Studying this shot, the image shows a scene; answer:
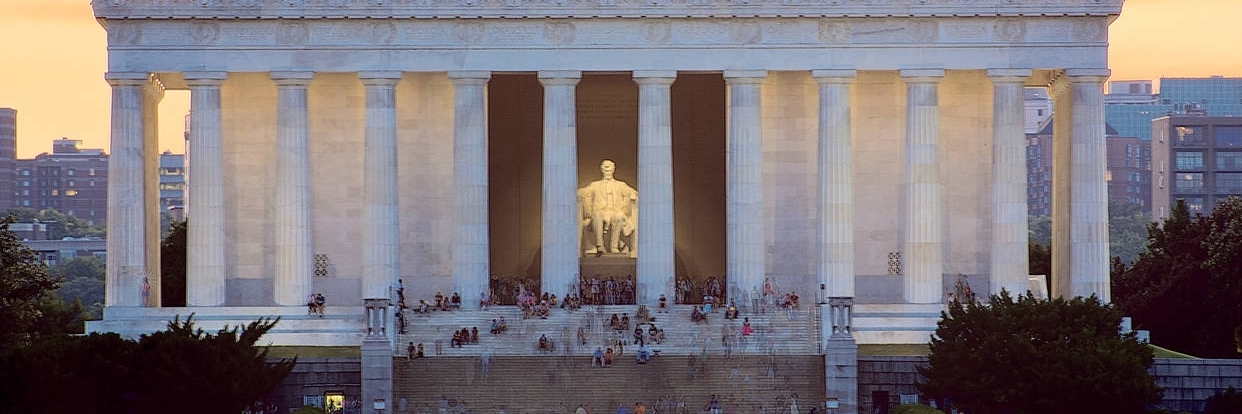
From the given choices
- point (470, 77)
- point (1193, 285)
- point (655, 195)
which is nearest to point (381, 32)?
point (470, 77)

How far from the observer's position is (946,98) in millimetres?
117562

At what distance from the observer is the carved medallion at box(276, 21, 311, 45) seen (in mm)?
112562

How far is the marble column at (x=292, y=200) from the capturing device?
4476 inches

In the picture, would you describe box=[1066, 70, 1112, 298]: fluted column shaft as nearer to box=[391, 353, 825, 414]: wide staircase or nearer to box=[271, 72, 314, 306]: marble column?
box=[391, 353, 825, 414]: wide staircase

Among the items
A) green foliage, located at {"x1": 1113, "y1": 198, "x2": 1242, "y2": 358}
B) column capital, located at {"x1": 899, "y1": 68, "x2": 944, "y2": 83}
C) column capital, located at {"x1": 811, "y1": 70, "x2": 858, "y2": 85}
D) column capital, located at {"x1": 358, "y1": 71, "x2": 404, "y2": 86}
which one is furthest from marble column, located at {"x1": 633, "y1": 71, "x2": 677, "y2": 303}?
green foliage, located at {"x1": 1113, "y1": 198, "x2": 1242, "y2": 358}

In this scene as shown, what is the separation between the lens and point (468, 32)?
113m

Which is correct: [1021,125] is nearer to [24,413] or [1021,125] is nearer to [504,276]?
[504,276]

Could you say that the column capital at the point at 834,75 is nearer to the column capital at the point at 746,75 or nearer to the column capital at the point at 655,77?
the column capital at the point at 746,75

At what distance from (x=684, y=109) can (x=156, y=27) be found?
28.3 m

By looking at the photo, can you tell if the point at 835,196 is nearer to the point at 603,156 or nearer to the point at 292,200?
the point at 603,156

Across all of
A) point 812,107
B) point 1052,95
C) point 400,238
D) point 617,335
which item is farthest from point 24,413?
point 1052,95

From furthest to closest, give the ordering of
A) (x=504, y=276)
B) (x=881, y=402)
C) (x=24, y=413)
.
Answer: (x=504, y=276) → (x=881, y=402) → (x=24, y=413)

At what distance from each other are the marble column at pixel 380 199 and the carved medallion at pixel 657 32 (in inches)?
494

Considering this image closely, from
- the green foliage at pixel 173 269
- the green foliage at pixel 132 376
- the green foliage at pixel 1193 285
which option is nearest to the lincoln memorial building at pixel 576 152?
the green foliage at pixel 1193 285
